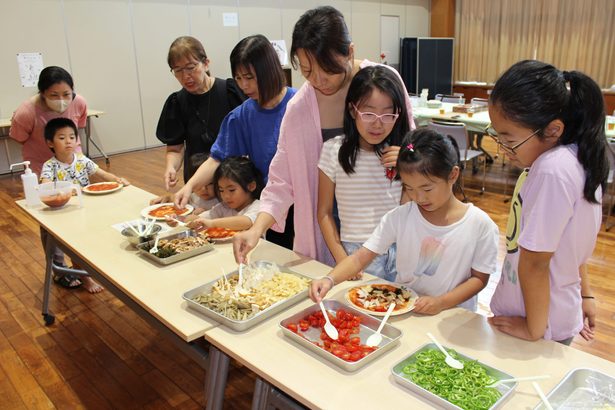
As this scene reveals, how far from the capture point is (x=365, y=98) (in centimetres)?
162

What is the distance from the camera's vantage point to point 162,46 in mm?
7684

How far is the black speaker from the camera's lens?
10.6 meters

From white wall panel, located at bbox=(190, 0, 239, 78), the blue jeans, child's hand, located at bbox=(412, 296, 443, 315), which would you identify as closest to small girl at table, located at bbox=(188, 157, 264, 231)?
the blue jeans

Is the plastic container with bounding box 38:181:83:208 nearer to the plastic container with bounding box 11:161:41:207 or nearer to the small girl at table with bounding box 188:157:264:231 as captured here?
the plastic container with bounding box 11:161:41:207

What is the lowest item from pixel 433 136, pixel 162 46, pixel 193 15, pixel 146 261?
pixel 146 261

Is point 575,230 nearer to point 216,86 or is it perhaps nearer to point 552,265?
point 552,265

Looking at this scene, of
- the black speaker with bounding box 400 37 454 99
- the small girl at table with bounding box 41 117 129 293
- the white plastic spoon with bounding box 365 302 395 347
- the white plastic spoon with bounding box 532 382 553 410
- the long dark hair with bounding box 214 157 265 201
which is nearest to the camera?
the white plastic spoon with bounding box 532 382 553 410

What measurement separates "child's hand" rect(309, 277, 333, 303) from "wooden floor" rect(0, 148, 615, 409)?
41.1 inches

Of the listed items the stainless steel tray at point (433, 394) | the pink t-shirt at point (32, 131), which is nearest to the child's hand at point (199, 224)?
the stainless steel tray at point (433, 394)

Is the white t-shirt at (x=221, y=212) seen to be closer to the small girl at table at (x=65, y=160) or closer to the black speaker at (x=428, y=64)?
the small girl at table at (x=65, y=160)

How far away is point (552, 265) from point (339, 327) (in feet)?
1.85

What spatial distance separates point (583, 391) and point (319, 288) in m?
0.71

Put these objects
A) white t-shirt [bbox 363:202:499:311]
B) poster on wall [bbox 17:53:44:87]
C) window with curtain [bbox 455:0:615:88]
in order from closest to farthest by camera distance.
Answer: white t-shirt [bbox 363:202:499:311] → poster on wall [bbox 17:53:44:87] → window with curtain [bbox 455:0:615:88]

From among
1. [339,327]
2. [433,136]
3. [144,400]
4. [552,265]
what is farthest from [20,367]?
[552,265]
